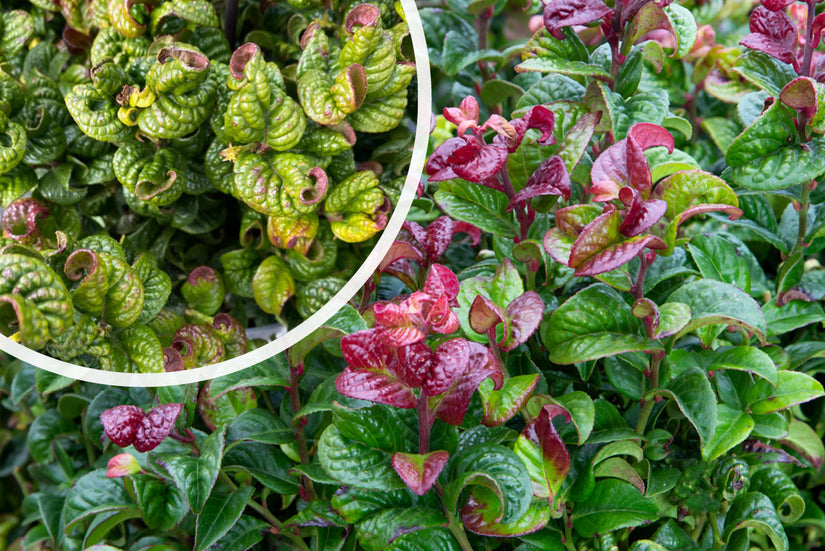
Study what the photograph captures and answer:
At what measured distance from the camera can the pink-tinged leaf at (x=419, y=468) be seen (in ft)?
1.88

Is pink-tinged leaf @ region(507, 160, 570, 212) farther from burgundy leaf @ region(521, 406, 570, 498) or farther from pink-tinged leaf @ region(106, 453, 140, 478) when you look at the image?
pink-tinged leaf @ region(106, 453, 140, 478)

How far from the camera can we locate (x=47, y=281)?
61 centimetres

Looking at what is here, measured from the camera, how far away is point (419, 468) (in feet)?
1.94

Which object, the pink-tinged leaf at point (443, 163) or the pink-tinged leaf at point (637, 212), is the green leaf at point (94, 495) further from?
the pink-tinged leaf at point (637, 212)

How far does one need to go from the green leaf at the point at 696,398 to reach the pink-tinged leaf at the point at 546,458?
0.39 ft

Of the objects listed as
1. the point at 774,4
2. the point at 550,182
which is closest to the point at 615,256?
the point at 550,182

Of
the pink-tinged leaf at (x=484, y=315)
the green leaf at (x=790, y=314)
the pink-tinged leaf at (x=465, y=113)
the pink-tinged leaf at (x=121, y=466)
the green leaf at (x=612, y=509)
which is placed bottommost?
the green leaf at (x=612, y=509)

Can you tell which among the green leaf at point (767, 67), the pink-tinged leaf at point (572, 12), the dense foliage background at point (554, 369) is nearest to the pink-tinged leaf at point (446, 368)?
the dense foliage background at point (554, 369)

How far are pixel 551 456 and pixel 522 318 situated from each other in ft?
0.41

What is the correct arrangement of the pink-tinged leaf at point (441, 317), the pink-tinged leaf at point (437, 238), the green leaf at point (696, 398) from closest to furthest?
the pink-tinged leaf at point (441, 317)
the green leaf at point (696, 398)
the pink-tinged leaf at point (437, 238)

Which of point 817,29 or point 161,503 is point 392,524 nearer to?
point 161,503

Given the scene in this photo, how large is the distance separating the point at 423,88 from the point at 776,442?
59 centimetres

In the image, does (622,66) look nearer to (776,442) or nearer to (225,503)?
(776,442)

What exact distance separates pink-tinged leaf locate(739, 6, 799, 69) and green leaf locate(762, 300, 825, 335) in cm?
27
